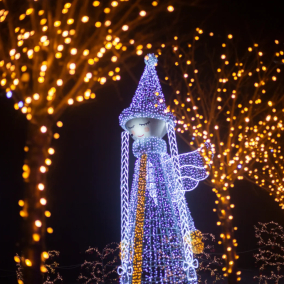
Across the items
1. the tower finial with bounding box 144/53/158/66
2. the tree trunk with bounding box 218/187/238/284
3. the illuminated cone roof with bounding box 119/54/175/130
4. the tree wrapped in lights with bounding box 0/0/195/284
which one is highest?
the tower finial with bounding box 144/53/158/66

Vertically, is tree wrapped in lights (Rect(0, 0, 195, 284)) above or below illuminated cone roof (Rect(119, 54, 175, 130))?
below

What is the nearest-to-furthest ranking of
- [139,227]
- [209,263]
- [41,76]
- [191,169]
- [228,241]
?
[41,76] → [228,241] → [139,227] → [191,169] → [209,263]

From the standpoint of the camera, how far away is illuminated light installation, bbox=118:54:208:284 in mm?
6895

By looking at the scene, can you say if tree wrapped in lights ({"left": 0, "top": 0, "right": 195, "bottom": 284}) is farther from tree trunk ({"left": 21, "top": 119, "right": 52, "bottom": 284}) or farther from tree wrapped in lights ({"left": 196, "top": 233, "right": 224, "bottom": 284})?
tree wrapped in lights ({"left": 196, "top": 233, "right": 224, "bottom": 284})

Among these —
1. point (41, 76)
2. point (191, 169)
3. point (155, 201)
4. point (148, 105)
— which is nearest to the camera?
A: point (41, 76)

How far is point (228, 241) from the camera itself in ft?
19.5

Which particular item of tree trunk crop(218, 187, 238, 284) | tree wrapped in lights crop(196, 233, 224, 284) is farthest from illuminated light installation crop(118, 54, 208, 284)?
tree wrapped in lights crop(196, 233, 224, 284)

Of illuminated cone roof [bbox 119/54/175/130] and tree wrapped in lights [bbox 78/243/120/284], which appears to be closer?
illuminated cone roof [bbox 119/54/175/130]

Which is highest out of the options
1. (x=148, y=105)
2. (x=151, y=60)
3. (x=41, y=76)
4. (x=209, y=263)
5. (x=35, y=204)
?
(x=151, y=60)

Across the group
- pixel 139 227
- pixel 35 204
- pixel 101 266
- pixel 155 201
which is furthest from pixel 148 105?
pixel 101 266

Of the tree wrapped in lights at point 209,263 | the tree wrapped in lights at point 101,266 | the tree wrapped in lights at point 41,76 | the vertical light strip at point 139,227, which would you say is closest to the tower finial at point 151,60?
the vertical light strip at point 139,227

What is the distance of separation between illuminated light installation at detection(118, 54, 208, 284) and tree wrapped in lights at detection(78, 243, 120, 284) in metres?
3.59

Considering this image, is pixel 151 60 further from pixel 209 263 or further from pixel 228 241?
pixel 209 263

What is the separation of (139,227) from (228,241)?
7.07 feet
